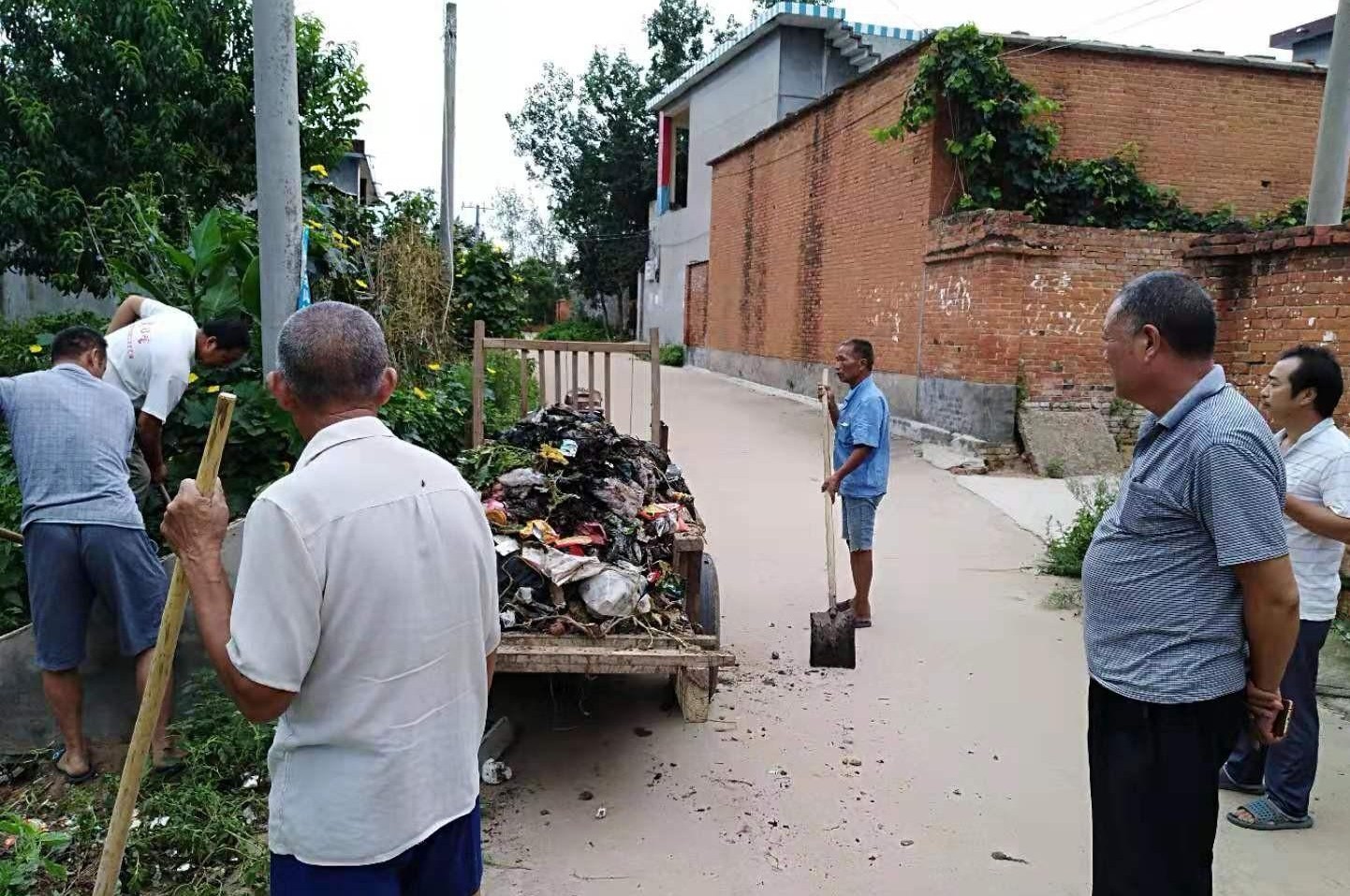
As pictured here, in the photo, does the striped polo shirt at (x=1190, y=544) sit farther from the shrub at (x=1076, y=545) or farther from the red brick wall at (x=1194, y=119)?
the red brick wall at (x=1194, y=119)

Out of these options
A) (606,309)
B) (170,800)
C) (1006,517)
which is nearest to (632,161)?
(606,309)

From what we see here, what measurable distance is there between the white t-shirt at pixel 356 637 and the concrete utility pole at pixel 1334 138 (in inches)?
318

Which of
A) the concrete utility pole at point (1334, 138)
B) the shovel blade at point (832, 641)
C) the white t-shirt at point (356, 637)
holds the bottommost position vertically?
the shovel blade at point (832, 641)

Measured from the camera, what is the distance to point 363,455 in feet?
5.54

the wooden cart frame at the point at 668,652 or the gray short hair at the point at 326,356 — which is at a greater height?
the gray short hair at the point at 326,356

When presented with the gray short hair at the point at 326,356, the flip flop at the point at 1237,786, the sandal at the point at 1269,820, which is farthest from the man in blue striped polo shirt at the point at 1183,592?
the flip flop at the point at 1237,786

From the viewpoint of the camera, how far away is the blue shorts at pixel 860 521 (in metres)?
5.54

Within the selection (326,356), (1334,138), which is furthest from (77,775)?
(1334,138)

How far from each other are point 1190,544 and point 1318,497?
1489 mm

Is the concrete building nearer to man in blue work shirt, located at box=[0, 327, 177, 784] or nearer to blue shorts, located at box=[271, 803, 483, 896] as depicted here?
man in blue work shirt, located at box=[0, 327, 177, 784]

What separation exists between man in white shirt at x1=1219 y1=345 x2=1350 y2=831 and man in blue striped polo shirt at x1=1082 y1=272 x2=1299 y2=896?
1.26 meters

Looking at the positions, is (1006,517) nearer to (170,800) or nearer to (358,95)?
(170,800)

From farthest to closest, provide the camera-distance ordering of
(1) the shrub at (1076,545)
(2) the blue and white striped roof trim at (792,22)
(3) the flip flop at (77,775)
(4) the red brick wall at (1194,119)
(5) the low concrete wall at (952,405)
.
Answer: (2) the blue and white striped roof trim at (792,22), (4) the red brick wall at (1194,119), (5) the low concrete wall at (952,405), (1) the shrub at (1076,545), (3) the flip flop at (77,775)

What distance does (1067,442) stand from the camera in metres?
10.1
